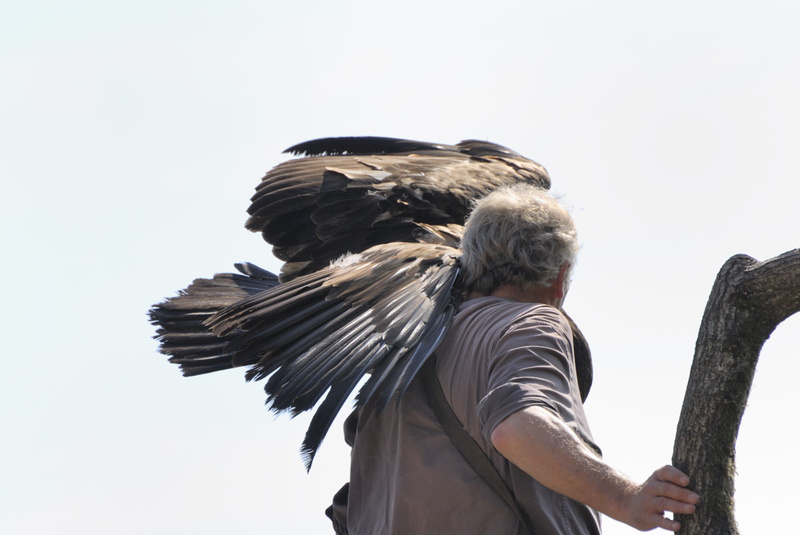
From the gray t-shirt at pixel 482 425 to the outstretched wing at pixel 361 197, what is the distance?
2132 millimetres

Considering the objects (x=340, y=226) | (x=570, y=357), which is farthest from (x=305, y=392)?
(x=340, y=226)

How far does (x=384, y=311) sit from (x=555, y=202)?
0.63 m

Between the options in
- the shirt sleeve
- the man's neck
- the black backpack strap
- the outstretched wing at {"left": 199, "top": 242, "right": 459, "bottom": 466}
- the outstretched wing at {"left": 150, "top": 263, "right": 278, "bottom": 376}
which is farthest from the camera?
the outstretched wing at {"left": 150, "top": 263, "right": 278, "bottom": 376}

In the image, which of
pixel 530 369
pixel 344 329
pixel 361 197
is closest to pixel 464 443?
pixel 530 369

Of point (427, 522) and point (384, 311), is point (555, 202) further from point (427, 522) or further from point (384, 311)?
point (427, 522)

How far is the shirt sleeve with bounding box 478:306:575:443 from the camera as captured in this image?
8.84 feet

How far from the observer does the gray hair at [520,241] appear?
3258 mm

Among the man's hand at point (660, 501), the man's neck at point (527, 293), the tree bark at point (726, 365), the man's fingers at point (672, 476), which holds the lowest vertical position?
the man's hand at point (660, 501)

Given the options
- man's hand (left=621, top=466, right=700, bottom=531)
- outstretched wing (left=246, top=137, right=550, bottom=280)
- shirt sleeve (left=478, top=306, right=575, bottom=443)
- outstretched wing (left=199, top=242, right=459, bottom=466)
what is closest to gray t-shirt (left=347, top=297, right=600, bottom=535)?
shirt sleeve (left=478, top=306, right=575, bottom=443)

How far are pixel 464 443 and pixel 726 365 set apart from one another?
70 centimetres

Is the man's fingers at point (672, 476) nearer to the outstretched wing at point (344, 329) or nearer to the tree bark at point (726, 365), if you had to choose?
the tree bark at point (726, 365)

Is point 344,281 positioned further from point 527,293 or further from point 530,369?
point 530,369

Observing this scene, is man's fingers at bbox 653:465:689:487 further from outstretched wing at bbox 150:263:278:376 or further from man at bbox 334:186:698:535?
outstretched wing at bbox 150:263:278:376

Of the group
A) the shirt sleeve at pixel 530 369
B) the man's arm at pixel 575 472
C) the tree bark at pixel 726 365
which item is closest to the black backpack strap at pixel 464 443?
the shirt sleeve at pixel 530 369
